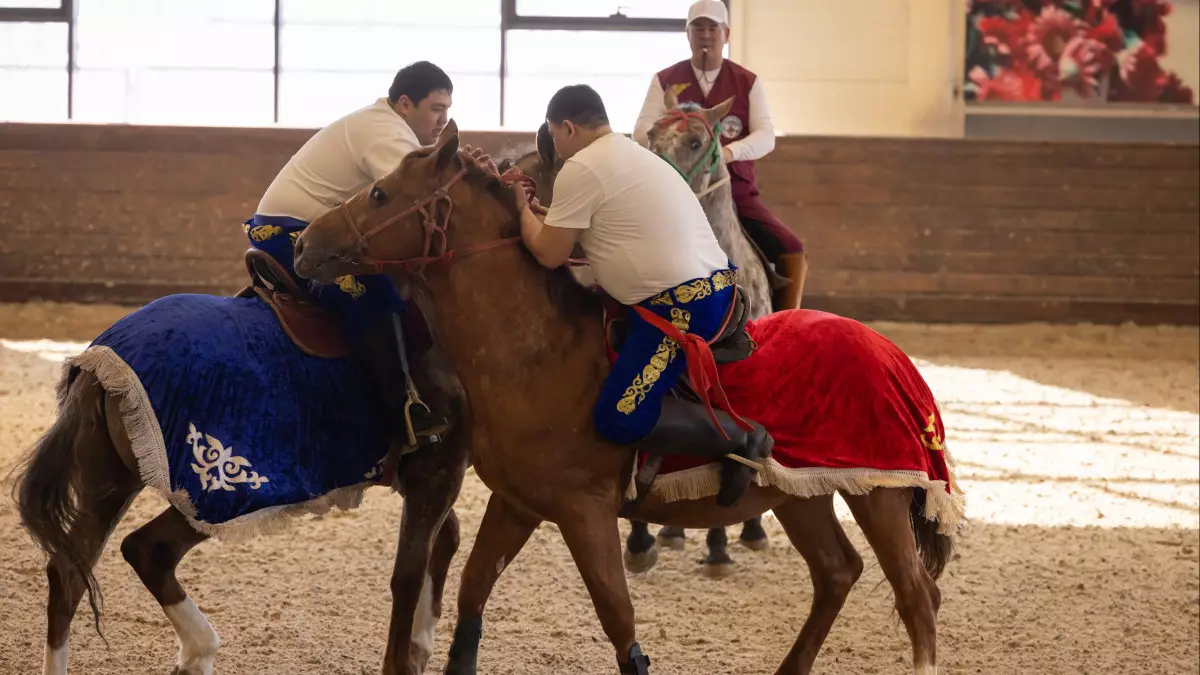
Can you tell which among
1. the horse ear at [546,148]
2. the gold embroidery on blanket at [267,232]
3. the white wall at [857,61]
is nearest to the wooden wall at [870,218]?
the white wall at [857,61]

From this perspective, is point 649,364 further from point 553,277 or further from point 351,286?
point 351,286

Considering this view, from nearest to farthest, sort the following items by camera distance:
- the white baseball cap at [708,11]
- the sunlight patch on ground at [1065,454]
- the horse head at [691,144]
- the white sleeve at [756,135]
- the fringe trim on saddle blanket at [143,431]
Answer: the fringe trim on saddle blanket at [143,431], the horse head at [691,144], the white sleeve at [756,135], the white baseball cap at [708,11], the sunlight patch on ground at [1065,454]

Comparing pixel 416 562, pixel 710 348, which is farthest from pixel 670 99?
pixel 416 562

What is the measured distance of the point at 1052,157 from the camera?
32.0 feet

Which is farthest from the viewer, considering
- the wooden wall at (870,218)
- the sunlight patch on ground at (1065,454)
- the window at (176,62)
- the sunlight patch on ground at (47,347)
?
the window at (176,62)

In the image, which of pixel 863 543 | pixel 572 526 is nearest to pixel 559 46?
pixel 863 543

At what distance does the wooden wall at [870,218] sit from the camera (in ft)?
30.9

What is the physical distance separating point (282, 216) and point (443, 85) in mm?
549

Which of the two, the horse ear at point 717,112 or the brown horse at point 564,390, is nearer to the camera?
the brown horse at point 564,390

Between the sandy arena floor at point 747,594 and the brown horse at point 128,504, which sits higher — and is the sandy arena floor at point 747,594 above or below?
below

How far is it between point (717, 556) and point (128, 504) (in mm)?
2199

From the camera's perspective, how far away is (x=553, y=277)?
9.80 ft

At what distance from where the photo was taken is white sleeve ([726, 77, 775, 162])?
4742 mm

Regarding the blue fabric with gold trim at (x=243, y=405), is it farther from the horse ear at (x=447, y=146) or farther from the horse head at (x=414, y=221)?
the horse ear at (x=447, y=146)
